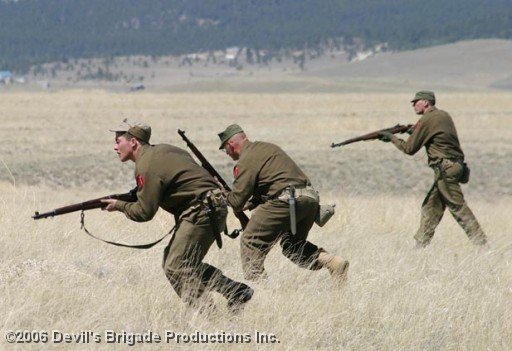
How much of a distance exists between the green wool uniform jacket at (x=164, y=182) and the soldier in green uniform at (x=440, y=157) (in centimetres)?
412

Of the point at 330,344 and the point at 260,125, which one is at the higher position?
the point at 330,344

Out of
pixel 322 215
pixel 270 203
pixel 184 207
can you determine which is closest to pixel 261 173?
pixel 270 203

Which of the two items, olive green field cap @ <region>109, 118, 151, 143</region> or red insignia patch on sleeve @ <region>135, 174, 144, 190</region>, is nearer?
red insignia patch on sleeve @ <region>135, 174, 144, 190</region>

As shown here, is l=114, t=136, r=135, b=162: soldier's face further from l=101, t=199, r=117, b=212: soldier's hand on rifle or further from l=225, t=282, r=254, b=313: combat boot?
l=225, t=282, r=254, b=313: combat boot

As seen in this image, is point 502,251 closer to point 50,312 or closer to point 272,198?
point 272,198

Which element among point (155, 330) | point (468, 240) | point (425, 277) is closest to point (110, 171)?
point (468, 240)

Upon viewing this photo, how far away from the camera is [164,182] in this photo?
267 inches

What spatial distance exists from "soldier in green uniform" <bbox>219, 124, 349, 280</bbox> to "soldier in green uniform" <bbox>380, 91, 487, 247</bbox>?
293 cm

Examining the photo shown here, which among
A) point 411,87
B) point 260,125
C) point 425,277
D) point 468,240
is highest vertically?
point 425,277

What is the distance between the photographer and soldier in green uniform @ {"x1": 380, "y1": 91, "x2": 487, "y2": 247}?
1064 cm

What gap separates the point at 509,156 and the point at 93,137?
1259 centimetres

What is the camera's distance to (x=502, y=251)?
10.5 m

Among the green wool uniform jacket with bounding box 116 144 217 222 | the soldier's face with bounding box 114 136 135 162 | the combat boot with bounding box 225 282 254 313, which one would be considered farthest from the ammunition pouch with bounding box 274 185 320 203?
the soldier's face with bounding box 114 136 135 162

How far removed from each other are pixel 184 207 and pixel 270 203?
110 cm
